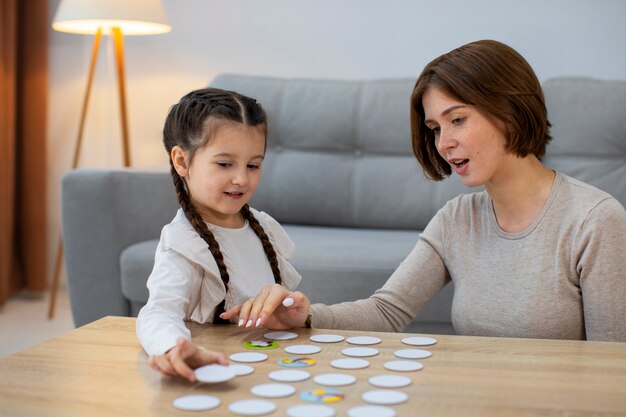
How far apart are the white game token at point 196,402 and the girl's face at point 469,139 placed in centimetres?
73

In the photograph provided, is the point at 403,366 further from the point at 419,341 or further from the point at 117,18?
the point at 117,18

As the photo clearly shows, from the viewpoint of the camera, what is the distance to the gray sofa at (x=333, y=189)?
7.79 feet

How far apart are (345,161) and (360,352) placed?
188 centimetres

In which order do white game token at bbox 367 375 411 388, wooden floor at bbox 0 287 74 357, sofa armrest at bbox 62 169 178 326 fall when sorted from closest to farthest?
white game token at bbox 367 375 411 388 → sofa armrest at bbox 62 169 178 326 → wooden floor at bbox 0 287 74 357

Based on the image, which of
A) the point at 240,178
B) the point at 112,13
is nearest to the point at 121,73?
the point at 112,13

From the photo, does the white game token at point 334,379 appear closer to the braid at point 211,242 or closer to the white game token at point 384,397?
the white game token at point 384,397

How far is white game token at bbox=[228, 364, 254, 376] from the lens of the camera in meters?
1.00

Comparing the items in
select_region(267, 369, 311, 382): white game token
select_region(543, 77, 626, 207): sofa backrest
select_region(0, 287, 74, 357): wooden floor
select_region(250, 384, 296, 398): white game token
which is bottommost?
select_region(0, 287, 74, 357): wooden floor

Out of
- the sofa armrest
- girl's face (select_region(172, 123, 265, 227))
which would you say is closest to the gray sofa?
the sofa armrest

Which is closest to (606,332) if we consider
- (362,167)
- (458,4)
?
(362,167)

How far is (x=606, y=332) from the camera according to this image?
1.38 meters

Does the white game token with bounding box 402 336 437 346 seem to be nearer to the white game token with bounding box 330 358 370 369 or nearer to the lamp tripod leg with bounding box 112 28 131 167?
the white game token with bounding box 330 358 370 369

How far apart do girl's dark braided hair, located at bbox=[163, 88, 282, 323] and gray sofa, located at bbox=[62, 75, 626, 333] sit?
85cm

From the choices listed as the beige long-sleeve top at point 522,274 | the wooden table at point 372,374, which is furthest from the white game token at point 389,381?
the beige long-sleeve top at point 522,274
